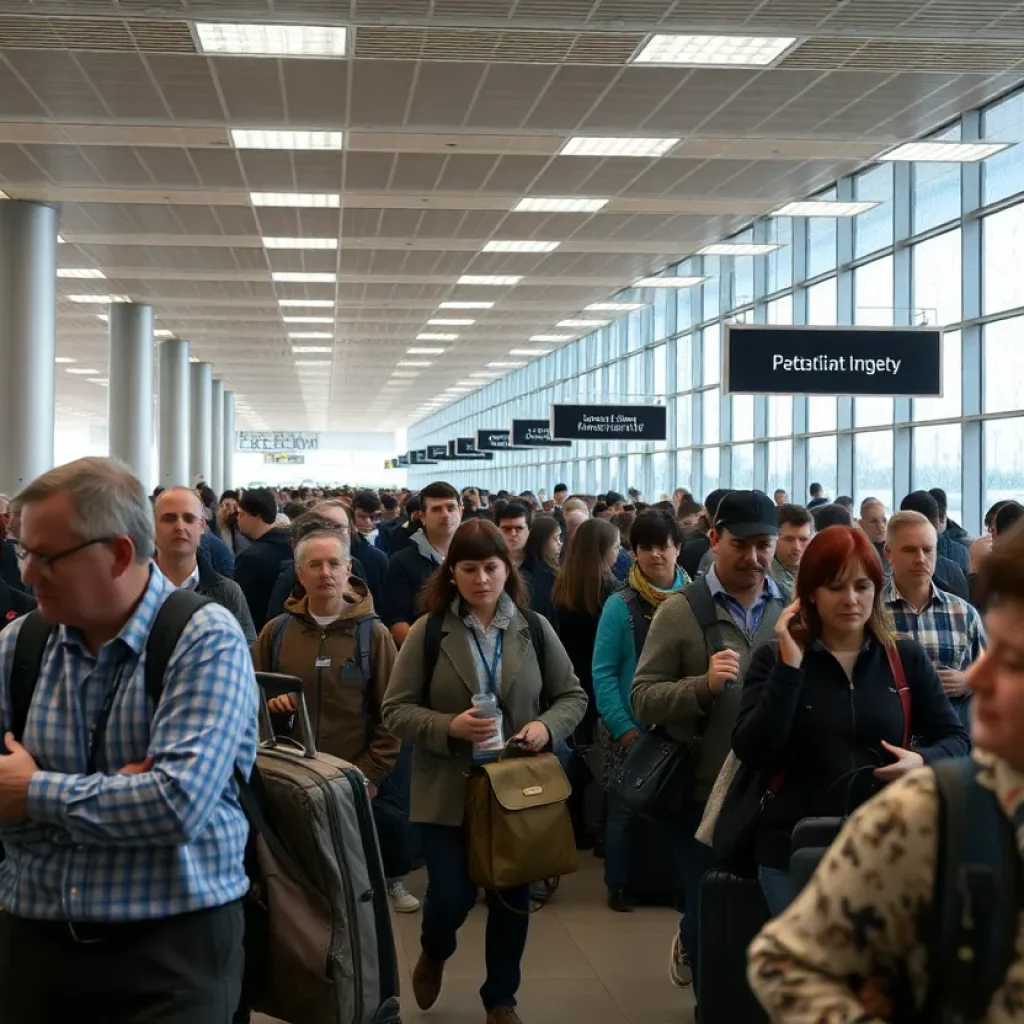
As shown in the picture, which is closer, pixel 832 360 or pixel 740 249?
pixel 832 360

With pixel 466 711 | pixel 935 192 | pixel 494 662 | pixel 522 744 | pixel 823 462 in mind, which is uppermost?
pixel 935 192

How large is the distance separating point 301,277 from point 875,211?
10666 millimetres

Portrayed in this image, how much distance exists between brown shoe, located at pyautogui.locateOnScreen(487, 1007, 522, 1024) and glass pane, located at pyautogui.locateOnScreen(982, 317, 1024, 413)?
11072mm

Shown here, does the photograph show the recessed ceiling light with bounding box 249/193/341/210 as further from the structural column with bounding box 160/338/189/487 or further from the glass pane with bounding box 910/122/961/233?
the structural column with bounding box 160/338/189/487

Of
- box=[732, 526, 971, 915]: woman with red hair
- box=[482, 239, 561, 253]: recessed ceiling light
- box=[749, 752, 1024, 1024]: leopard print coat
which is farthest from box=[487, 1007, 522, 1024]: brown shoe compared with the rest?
box=[482, 239, 561, 253]: recessed ceiling light

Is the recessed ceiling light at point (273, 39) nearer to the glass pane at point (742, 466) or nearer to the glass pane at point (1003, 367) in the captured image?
the glass pane at point (1003, 367)

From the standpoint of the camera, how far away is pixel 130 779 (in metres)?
2.33

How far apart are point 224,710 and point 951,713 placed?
2.05m

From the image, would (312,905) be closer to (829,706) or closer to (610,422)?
(829,706)

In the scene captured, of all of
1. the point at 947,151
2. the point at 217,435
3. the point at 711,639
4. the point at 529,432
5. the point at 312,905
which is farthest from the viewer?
the point at 217,435

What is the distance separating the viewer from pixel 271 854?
2.89 meters

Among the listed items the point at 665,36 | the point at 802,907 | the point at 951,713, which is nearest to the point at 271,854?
the point at 802,907

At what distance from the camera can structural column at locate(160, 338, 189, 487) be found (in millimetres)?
32281

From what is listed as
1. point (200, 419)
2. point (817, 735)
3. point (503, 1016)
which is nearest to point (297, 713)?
point (817, 735)
